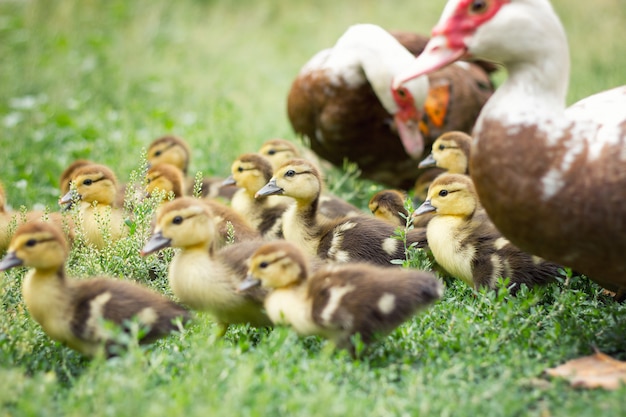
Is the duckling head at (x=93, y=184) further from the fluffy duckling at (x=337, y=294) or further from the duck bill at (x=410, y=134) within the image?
the duck bill at (x=410, y=134)

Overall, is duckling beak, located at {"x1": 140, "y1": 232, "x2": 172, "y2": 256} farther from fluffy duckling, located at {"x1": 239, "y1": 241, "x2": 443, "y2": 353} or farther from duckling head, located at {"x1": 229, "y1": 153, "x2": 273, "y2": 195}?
duckling head, located at {"x1": 229, "y1": 153, "x2": 273, "y2": 195}

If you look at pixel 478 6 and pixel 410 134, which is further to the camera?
pixel 410 134

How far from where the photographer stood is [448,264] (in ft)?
13.3

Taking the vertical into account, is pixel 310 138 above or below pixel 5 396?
below

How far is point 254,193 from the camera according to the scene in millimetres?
4930

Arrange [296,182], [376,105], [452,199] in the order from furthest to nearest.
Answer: [376,105] → [296,182] → [452,199]

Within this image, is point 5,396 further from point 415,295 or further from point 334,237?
point 334,237

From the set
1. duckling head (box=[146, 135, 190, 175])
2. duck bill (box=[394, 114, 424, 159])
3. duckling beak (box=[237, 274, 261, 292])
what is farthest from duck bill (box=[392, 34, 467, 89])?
duckling head (box=[146, 135, 190, 175])

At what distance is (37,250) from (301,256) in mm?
1062

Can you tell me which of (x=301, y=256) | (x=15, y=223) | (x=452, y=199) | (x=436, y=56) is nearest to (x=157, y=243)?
(x=301, y=256)

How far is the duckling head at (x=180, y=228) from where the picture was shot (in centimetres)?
349

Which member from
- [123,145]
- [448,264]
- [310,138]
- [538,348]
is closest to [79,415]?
[538,348]

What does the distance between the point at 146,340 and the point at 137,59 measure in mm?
6636

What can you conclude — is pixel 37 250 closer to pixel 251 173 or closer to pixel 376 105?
pixel 251 173
